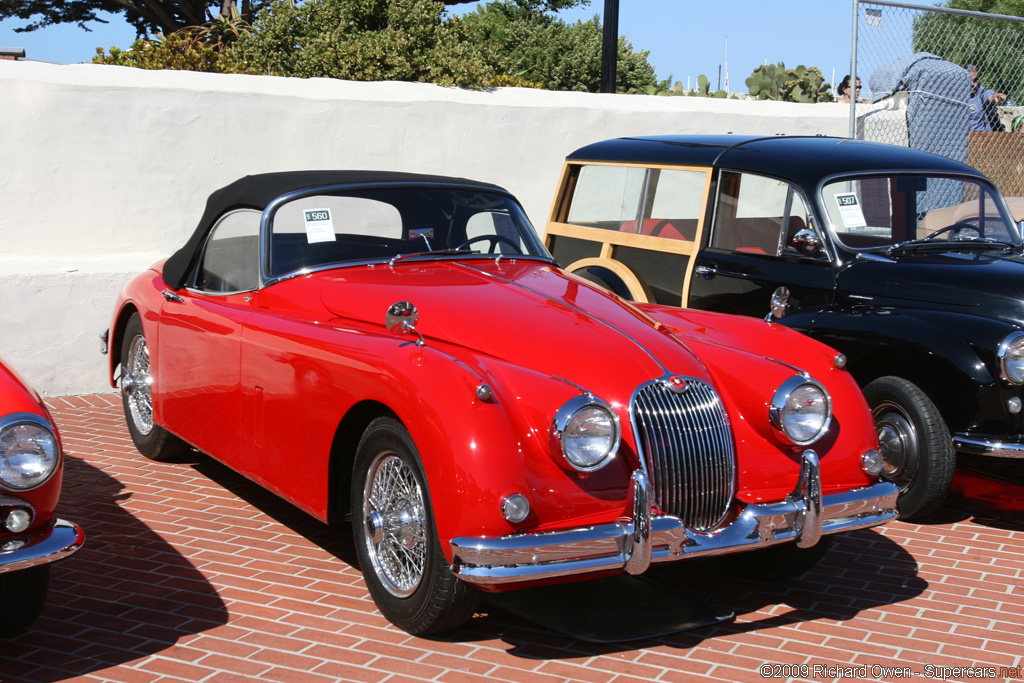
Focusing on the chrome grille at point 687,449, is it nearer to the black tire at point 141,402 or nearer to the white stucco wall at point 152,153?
the black tire at point 141,402

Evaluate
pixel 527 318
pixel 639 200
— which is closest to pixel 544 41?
pixel 639 200

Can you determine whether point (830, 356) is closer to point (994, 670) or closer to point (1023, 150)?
point (994, 670)

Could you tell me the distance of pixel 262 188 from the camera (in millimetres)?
5348

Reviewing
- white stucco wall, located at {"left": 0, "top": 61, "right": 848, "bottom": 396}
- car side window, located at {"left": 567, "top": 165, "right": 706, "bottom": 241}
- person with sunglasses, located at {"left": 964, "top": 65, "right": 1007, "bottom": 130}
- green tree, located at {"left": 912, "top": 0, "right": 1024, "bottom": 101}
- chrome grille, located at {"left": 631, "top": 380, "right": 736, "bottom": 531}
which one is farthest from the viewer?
person with sunglasses, located at {"left": 964, "top": 65, "right": 1007, "bottom": 130}

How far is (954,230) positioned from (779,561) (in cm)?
299

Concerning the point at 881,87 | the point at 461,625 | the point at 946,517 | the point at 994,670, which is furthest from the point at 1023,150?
the point at 461,625

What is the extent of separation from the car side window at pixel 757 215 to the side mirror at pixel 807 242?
0.08 meters

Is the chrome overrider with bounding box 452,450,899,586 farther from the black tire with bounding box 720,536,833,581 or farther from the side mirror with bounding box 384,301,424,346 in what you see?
the side mirror with bounding box 384,301,424,346

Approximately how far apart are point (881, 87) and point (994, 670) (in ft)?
31.6

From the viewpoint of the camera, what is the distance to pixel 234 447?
4.99 m

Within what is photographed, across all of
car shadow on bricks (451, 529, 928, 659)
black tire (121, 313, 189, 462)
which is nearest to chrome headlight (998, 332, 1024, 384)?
car shadow on bricks (451, 529, 928, 659)

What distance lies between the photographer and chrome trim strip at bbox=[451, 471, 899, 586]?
3.45 metres

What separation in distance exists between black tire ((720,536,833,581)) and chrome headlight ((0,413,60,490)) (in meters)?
2.80

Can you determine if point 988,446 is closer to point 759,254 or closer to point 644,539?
point 759,254
